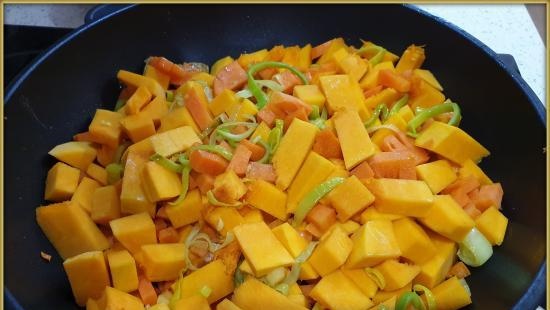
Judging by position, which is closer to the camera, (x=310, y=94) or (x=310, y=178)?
(x=310, y=178)

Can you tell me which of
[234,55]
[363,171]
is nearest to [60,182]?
[234,55]

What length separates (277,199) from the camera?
5.33 ft

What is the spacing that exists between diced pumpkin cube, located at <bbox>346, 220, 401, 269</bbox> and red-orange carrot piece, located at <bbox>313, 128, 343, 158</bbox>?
0.28 meters

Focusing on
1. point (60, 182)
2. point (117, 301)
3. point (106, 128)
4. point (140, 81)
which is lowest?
point (117, 301)

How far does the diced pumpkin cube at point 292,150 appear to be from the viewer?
164cm

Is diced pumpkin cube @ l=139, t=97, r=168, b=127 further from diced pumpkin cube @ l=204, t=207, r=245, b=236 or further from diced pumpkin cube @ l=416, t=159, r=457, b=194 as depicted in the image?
diced pumpkin cube @ l=416, t=159, r=457, b=194

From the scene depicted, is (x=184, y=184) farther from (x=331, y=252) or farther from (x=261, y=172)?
(x=331, y=252)

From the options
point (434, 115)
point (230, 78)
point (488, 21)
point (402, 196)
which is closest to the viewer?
point (402, 196)

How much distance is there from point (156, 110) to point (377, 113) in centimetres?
79

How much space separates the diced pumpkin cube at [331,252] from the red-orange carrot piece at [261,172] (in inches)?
10.5

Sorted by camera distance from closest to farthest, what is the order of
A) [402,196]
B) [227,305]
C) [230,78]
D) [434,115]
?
[227,305]
[402,196]
[434,115]
[230,78]

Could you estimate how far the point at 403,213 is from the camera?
1580 millimetres

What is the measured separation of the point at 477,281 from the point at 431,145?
0.45 metres

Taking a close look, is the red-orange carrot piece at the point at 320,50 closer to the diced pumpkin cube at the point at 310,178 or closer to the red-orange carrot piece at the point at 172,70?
the red-orange carrot piece at the point at 172,70
